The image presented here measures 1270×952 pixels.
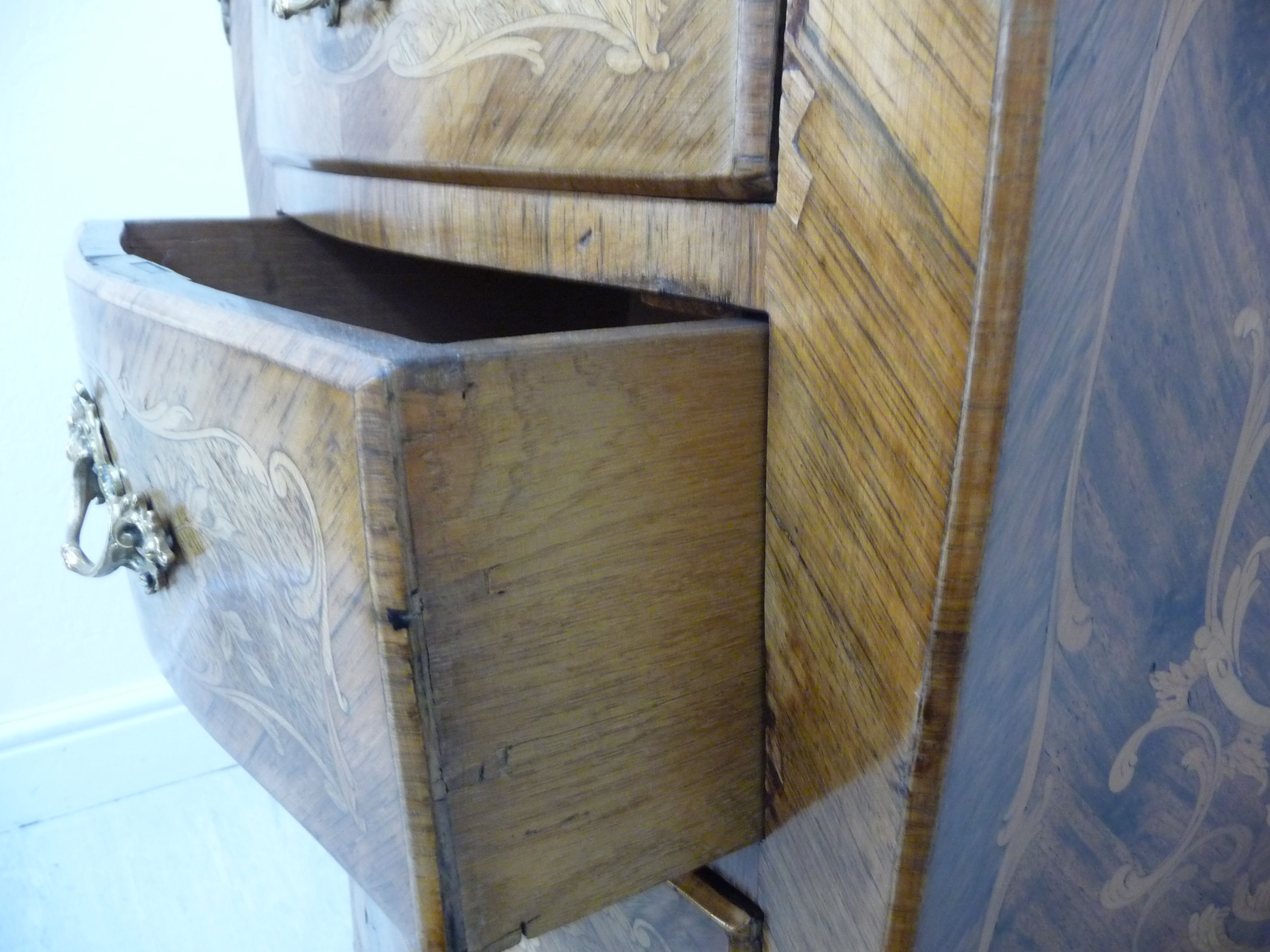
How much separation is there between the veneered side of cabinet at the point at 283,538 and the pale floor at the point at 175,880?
666 mm

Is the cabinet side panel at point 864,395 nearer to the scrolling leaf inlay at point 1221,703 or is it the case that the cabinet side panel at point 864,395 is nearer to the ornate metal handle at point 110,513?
the scrolling leaf inlay at point 1221,703

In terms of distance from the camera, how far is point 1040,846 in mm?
378

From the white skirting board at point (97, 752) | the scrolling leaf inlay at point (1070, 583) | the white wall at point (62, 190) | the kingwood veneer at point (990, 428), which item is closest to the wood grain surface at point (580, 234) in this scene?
the kingwood veneer at point (990, 428)

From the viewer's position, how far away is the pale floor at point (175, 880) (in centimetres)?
96

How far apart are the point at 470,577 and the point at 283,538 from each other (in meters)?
0.07

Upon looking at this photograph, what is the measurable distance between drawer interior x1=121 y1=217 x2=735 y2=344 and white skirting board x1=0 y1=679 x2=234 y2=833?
Result: 738 millimetres

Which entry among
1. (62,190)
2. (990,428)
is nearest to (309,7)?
(990,428)

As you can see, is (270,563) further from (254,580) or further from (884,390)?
(884,390)

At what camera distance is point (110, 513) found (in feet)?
1.47

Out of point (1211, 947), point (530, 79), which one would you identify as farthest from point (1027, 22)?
point (1211, 947)

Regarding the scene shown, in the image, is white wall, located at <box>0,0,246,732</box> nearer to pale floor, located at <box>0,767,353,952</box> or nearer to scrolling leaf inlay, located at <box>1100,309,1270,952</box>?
pale floor, located at <box>0,767,353,952</box>

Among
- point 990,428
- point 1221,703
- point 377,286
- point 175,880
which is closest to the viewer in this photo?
point 990,428

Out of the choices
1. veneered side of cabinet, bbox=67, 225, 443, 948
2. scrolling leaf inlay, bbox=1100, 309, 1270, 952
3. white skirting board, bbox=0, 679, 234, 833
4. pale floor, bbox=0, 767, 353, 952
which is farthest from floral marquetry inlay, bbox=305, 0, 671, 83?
white skirting board, bbox=0, 679, 234, 833

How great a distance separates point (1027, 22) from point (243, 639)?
1.08 ft
